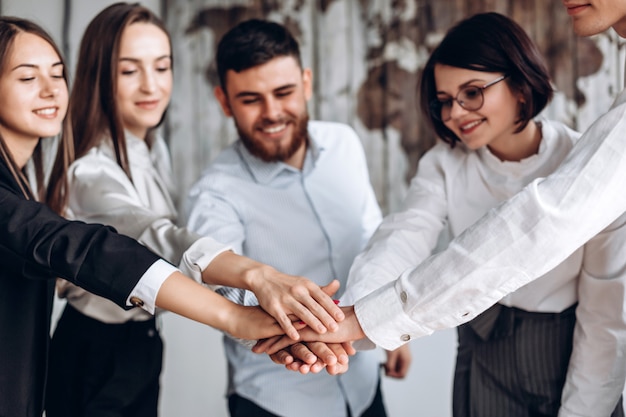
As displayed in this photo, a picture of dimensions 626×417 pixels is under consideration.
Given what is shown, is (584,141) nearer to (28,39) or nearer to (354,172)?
(354,172)

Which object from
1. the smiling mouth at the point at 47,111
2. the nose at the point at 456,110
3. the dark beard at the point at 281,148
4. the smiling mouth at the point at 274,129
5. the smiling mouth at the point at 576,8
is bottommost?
the dark beard at the point at 281,148

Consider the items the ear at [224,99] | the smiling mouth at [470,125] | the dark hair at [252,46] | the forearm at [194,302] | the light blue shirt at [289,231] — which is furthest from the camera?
the ear at [224,99]

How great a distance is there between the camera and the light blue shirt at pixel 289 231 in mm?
1991

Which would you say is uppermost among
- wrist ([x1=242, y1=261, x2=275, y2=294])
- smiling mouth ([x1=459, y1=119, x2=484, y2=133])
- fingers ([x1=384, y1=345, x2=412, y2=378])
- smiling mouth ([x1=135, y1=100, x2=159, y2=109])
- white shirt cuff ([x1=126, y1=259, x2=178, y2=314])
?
smiling mouth ([x1=135, y1=100, x2=159, y2=109])

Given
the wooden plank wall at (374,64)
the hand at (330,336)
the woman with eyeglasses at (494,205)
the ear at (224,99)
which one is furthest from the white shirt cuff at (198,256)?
the wooden plank wall at (374,64)

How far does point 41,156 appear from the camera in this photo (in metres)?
1.83

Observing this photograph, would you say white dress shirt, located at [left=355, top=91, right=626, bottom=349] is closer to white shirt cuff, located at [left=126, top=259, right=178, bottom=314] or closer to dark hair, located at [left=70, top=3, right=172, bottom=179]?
white shirt cuff, located at [left=126, top=259, right=178, bottom=314]

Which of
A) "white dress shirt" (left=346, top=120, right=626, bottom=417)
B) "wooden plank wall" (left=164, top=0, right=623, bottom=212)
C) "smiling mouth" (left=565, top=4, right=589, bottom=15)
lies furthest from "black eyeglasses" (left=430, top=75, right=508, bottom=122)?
"wooden plank wall" (left=164, top=0, right=623, bottom=212)

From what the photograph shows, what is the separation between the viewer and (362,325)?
1.52m

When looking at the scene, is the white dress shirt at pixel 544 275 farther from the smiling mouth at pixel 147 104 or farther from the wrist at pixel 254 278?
the smiling mouth at pixel 147 104

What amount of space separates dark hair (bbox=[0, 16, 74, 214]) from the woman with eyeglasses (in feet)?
2.54

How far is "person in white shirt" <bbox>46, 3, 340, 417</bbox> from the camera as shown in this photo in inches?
68.2

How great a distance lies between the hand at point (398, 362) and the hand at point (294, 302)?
71 cm

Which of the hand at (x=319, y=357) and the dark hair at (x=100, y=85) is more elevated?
the dark hair at (x=100, y=85)
